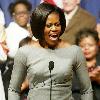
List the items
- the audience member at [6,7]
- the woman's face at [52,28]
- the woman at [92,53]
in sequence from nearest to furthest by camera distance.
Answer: the woman's face at [52,28]
the woman at [92,53]
the audience member at [6,7]

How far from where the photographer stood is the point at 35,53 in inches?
53.6

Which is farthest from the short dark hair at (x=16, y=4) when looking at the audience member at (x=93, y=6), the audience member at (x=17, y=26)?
the audience member at (x=93, y=6)

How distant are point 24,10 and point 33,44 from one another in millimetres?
937

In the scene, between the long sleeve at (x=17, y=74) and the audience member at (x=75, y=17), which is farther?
the audience member at (x=75, y=17)

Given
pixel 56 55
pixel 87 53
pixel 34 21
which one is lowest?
pixel 87 53

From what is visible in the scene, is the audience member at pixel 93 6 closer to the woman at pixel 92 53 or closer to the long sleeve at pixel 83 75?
the woman at pixel 92 53

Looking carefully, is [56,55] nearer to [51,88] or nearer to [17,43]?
[51,88]

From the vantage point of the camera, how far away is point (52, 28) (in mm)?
1327

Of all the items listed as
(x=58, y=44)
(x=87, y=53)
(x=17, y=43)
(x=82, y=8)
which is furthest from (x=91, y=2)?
(x=58, y=44)

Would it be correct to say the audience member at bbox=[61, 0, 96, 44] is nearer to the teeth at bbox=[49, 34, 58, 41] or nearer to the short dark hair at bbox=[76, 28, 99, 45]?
the short dark hair at bbox=[76, 28, 99, 45]

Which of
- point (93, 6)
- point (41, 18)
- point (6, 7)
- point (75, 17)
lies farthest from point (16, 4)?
point (41, 18)

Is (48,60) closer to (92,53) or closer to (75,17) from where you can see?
(92,53)

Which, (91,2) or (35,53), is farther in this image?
(91,2)

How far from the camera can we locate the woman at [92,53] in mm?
2098
